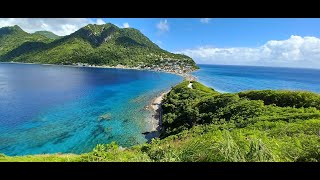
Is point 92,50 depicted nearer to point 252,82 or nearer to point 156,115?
point 252,82

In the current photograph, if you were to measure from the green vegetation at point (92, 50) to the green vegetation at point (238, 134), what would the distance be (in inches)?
3214

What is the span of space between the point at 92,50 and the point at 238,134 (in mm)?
130000

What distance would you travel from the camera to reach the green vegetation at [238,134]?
3.45 meters

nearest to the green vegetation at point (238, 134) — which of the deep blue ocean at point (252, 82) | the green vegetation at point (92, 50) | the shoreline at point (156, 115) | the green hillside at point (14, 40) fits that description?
the shoreline at point (156, 115)

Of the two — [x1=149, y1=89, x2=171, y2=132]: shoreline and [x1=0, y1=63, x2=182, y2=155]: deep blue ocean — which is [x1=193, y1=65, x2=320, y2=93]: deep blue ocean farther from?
[x1=0, y1=63, x2=182, y2=155]: deep blue ocean

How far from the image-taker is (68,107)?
109 ft

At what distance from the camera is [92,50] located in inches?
5079

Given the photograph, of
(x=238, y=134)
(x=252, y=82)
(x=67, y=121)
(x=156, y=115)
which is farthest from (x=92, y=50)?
(x=238, y=134)

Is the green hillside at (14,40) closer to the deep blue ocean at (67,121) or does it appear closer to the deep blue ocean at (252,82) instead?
the deep blue ocean at (252,82)

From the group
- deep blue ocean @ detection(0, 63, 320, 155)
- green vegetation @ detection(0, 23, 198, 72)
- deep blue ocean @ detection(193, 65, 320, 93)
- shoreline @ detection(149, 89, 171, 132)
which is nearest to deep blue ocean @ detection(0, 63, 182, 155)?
deep blue ocean @ detection(0, 63, 320, 155)
